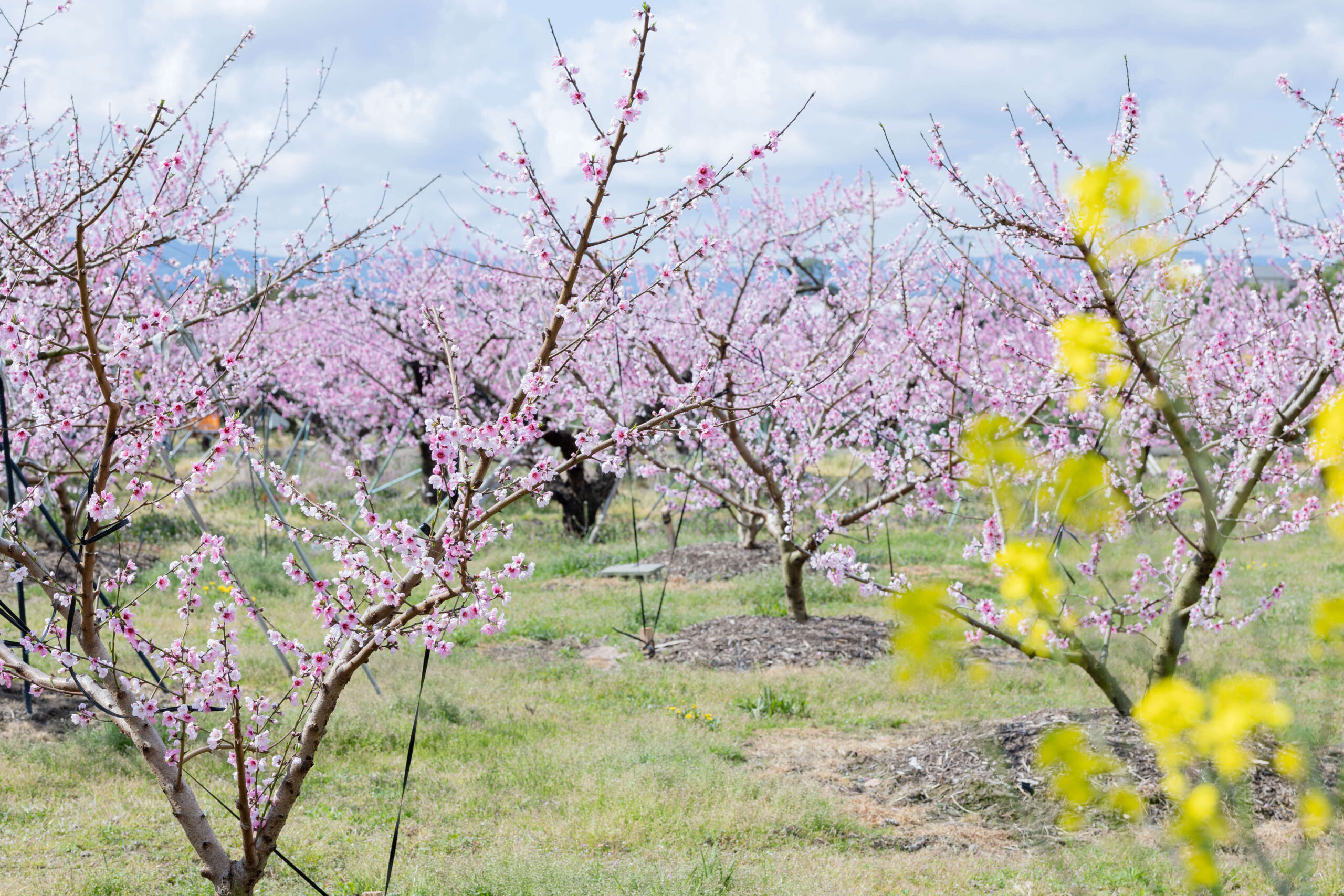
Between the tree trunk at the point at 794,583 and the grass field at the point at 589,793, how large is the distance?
4.35 ft

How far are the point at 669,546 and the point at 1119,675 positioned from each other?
25.0 ft

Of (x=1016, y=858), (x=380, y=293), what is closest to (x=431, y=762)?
(x=1016, y=858)

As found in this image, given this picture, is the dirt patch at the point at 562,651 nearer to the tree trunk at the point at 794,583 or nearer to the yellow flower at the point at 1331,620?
the tree trunk at the point at 794,583

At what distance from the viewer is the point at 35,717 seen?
269 inches

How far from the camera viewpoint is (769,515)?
9539 mm

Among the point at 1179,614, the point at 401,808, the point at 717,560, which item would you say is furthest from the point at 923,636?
the point at 717,560

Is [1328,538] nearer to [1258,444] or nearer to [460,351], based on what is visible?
[1258,444]

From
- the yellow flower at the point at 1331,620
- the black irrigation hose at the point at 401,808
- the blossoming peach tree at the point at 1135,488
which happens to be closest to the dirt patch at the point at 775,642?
the blossoming peach tree at the point at 1135,488

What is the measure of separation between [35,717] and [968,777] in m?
5.85

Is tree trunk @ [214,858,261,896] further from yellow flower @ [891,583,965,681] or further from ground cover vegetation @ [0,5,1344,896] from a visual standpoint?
yellow flower @ [891,583,965,681]

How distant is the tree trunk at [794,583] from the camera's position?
9.95 meters

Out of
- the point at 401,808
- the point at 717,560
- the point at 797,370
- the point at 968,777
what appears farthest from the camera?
the point at 717,560

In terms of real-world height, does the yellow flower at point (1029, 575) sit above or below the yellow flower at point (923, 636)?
above

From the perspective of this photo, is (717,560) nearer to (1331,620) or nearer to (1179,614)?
(1179,614)
